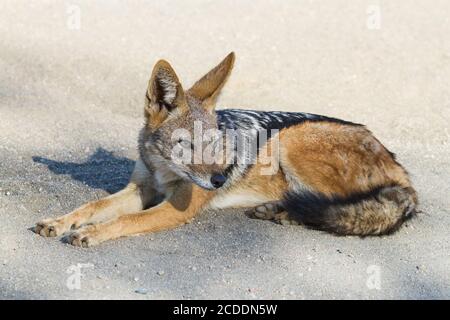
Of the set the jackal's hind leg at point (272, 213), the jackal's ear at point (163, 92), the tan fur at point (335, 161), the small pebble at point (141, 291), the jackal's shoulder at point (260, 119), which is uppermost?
the jackal's ear at point (163, 92)

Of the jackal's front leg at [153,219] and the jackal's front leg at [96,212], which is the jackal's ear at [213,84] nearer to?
the jackal's front leg at [153,219]

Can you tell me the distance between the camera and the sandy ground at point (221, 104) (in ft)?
18.8

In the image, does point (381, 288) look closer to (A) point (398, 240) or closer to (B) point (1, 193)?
(A) point (398, 240)

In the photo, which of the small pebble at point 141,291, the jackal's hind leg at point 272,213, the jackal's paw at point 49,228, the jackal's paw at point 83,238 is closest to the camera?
the small pebble at point 141,291

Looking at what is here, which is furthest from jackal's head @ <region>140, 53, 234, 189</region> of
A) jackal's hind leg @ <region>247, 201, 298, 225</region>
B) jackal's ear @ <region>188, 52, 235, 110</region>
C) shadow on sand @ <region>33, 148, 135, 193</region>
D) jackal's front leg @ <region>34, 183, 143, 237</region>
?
shadow on sand @ <region>33, 148, 135, 193</region>

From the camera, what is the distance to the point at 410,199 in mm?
7164

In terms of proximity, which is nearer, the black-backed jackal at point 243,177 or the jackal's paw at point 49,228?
the jackal's paw at point 49,228

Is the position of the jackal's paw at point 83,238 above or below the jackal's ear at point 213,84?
below

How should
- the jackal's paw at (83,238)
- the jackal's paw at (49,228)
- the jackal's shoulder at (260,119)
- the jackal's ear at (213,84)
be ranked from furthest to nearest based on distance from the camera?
1. the jackal's shoulder at (260,119)
2. the jackal's ear at (213,84)
3. the jackal's paw at (49,228)
4. the jackal's paw at (83,238)

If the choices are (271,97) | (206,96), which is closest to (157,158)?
(206,96)

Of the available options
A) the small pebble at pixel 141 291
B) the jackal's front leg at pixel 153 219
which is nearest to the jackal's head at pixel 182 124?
the jackal's front leg at pixel 153 219

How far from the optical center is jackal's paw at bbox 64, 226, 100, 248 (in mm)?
6062

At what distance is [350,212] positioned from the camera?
21.8ft

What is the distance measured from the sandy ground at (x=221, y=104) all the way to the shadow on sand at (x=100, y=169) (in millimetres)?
26
